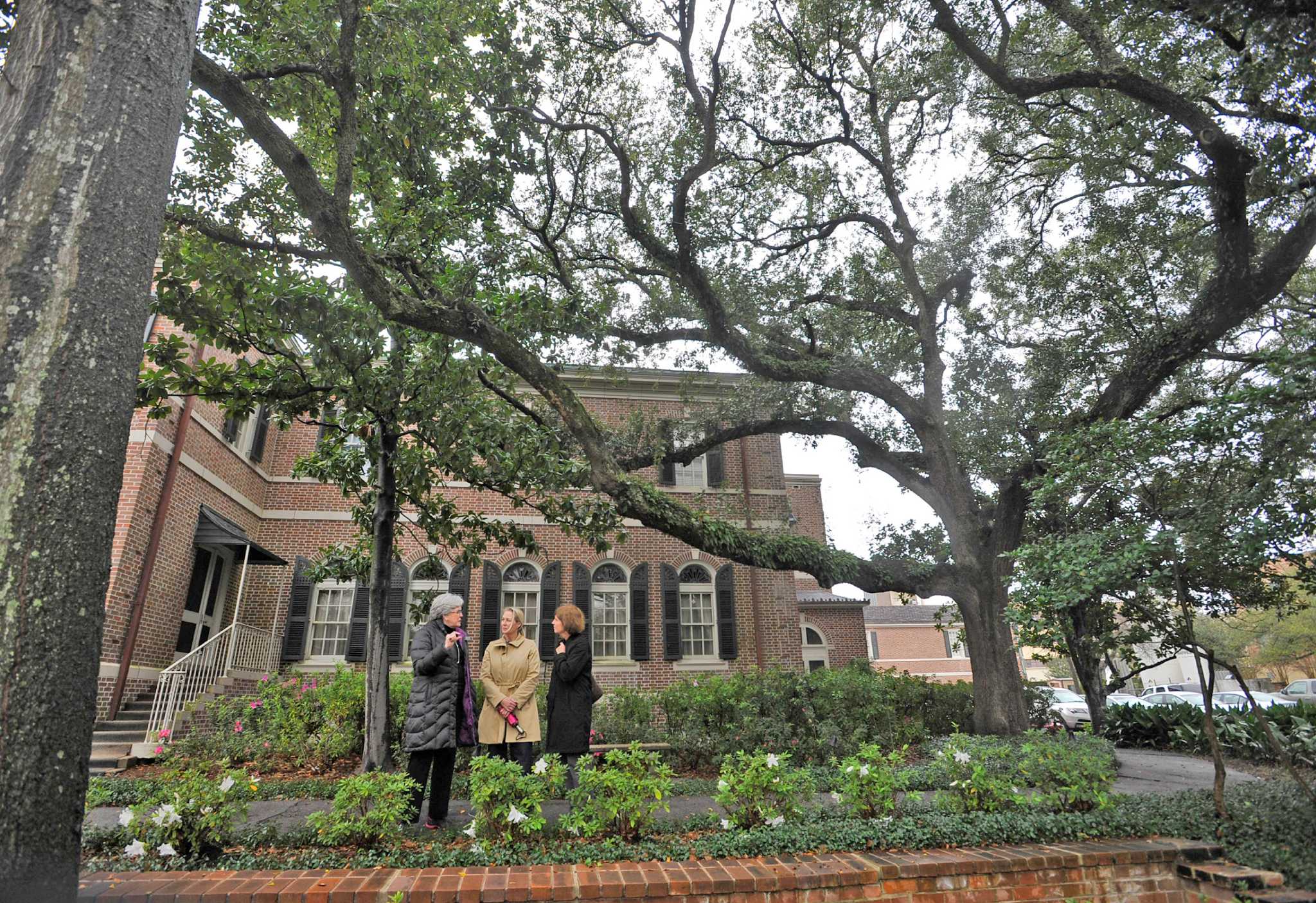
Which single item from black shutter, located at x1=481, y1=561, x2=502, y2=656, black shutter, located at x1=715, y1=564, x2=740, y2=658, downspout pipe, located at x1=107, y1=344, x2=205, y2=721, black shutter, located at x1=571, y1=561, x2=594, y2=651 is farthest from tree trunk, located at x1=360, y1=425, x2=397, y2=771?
black shutter, located at x1=715, y1=564, x2=740, y2=658

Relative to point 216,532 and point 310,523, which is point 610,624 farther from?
point 216,532

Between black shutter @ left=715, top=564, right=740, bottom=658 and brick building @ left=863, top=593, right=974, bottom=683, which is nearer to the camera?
black shutter @ left=715, top=564, right=740, bottom=658

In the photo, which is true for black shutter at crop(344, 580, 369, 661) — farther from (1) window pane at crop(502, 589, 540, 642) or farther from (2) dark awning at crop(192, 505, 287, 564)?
(1) window pane at crop(502, 589, 540, 642)

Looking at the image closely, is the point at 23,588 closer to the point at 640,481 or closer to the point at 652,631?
the point at 640,481

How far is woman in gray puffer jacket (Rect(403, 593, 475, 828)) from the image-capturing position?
4.68m

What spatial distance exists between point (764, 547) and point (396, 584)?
28.7ft

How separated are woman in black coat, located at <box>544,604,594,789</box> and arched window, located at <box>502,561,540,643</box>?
9600 millimetres

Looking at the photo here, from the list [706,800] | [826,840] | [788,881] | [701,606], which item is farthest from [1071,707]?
[788,881]

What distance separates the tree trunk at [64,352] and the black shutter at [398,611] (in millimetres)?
12371

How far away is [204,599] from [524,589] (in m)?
6.08

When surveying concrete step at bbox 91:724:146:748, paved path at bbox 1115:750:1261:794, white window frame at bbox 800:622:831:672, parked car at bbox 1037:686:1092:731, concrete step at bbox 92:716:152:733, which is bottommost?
parked car at bbox 1037:686:1092:731

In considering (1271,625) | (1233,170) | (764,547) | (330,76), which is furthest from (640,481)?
(1271,625)

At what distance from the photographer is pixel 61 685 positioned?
1.90 meters

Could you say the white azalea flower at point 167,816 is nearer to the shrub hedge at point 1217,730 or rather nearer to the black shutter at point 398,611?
the shrub hedge at point 1217,730
